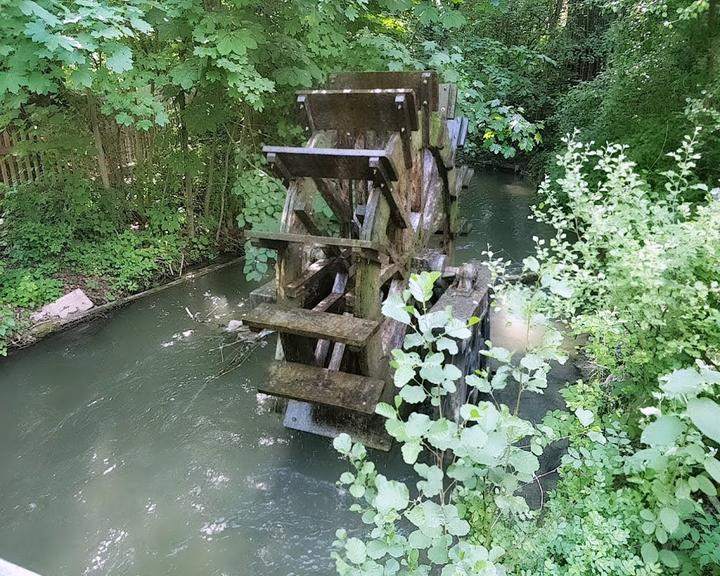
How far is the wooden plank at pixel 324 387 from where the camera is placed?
2975 mm

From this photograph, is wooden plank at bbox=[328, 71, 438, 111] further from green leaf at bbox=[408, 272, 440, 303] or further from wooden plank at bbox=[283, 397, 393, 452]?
green leaf at bbox=[408, 272, 440, 303]

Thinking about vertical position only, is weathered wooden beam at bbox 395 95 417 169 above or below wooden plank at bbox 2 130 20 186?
above

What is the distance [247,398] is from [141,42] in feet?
12.4

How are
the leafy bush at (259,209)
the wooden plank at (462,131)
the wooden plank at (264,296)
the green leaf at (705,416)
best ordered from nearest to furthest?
1. the green leaf at (705,416)
2. the wooden plank at (264,296)
3. the leafy bush at (259,209)
4. the wooden plank at (462,131)

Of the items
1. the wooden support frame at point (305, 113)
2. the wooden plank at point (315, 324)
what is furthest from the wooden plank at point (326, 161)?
the wooden plank at point (315, 324)

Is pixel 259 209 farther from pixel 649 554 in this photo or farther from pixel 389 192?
pixel 649 554

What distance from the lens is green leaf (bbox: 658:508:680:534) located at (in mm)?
1482

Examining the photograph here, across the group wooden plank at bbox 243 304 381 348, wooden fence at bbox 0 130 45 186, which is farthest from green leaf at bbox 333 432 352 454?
wooden fence at bbox 0 130 45 186

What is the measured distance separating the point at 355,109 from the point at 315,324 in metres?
1.50

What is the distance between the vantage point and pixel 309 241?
3.13 m

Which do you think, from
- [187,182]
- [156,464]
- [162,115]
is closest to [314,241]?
[156,464]

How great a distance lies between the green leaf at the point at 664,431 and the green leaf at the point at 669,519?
0.52m

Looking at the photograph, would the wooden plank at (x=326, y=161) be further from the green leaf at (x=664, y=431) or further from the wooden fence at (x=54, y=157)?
the wooden fence at (x=54, y=157)

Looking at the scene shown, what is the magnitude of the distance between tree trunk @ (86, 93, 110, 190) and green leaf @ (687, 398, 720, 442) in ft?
19.3
